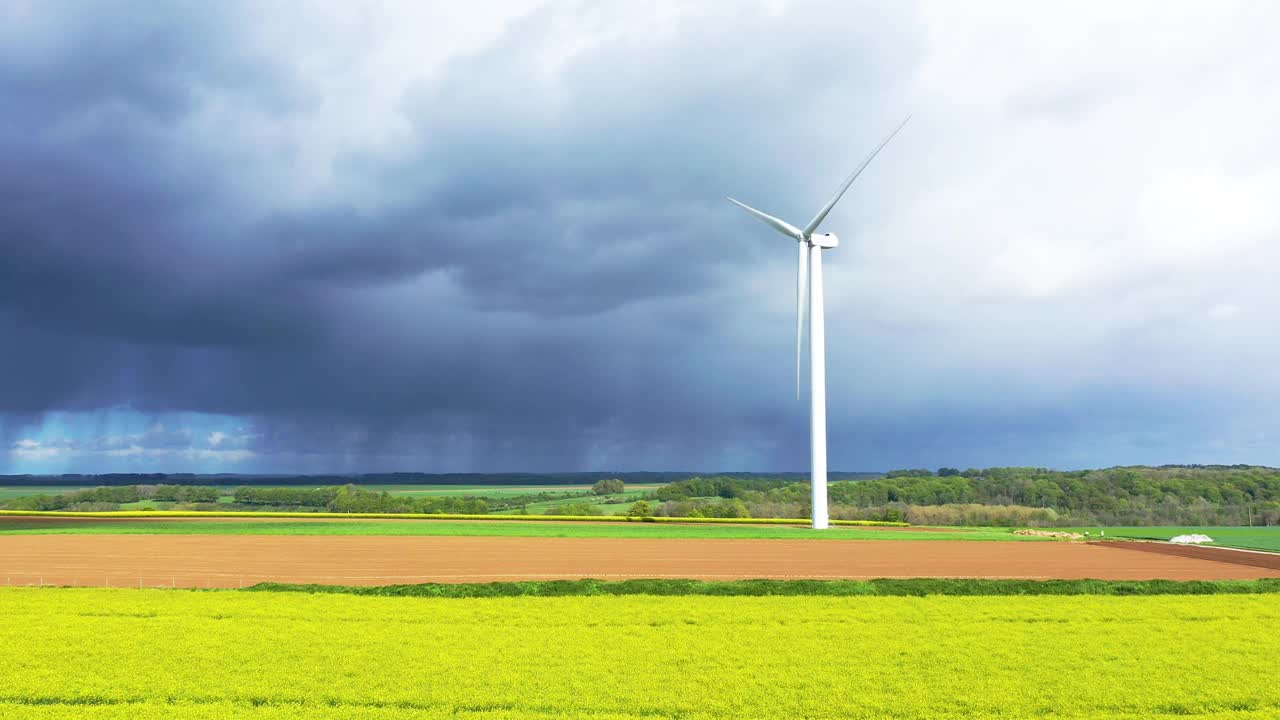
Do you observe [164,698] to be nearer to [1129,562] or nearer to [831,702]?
[831,702]

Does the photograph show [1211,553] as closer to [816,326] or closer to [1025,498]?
[816,326]

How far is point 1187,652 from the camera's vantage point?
860 inches

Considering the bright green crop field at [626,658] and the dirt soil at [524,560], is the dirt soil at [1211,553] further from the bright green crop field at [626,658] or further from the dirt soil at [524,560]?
the bright green crop field at [626,658]

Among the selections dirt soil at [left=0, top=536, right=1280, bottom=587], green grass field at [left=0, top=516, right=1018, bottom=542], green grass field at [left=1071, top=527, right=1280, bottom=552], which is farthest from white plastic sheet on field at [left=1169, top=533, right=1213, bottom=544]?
dirt soil at [left=0, top=536, right=1280, bottom=587]

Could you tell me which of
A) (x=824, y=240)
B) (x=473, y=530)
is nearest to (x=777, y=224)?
(x=824, y=240)

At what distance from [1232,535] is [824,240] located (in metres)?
52.0

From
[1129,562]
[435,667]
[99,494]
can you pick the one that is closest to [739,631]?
[435,667]

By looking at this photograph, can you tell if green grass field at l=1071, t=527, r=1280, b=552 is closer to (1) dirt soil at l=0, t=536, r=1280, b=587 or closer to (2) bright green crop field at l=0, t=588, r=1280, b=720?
(1) dirt soil at l=0, t=536, r=1280, b=587

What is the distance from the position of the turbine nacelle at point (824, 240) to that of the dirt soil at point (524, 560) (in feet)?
98.0

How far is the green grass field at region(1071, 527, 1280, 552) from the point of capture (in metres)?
70.8

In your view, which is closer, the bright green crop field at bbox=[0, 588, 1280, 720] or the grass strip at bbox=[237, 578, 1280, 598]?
the bright green crop field at bbox=[0, 588, 1280, 720]

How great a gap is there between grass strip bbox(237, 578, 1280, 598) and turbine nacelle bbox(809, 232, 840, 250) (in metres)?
49.2

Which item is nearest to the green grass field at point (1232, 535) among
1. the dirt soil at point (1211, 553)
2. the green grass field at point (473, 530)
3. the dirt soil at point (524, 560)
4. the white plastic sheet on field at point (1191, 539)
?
the white plastic sheet on field at point (1191, 539)

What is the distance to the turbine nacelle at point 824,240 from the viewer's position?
80250 millimetres
